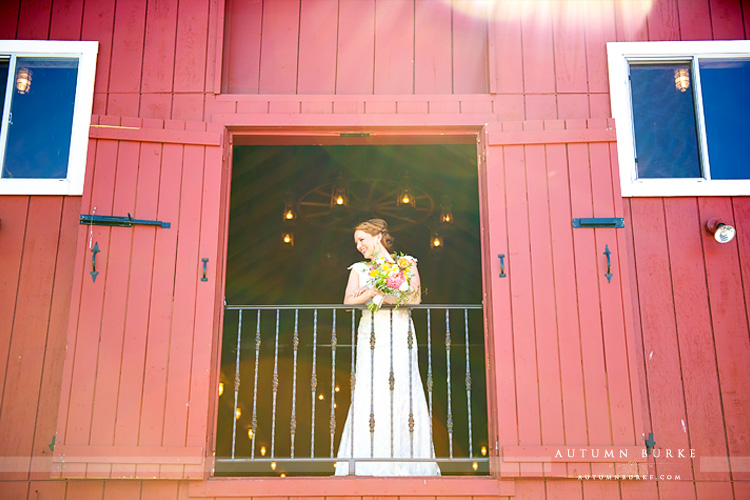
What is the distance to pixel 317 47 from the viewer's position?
5156 millimetres

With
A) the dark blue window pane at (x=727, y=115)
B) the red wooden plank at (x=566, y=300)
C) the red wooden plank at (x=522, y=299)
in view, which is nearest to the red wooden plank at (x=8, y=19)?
the red wooden plank at (x=522, y=299)

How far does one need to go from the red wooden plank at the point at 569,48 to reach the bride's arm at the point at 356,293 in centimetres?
208

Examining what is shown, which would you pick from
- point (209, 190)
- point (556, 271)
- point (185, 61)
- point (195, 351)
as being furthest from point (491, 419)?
point (185, 61)

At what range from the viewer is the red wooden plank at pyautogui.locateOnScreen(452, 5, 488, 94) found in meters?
5.06

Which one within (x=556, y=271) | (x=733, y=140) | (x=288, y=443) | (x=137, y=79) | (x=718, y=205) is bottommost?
(x=288, y=443)

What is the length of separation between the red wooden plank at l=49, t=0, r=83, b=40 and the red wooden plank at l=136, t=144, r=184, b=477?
1266 millimetres

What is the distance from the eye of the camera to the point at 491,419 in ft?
14.3

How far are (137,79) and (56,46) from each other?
0.64m

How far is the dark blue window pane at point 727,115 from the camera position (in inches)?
190

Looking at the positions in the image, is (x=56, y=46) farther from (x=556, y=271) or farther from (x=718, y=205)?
(x=718, y=205)

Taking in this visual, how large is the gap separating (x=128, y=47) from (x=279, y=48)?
1.09 metres

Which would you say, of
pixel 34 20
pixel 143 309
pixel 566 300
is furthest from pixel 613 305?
pixel 34 20

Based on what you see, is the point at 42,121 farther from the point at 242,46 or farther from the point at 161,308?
the point at 161,308

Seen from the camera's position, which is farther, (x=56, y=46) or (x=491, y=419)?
(x=56, y=46)
